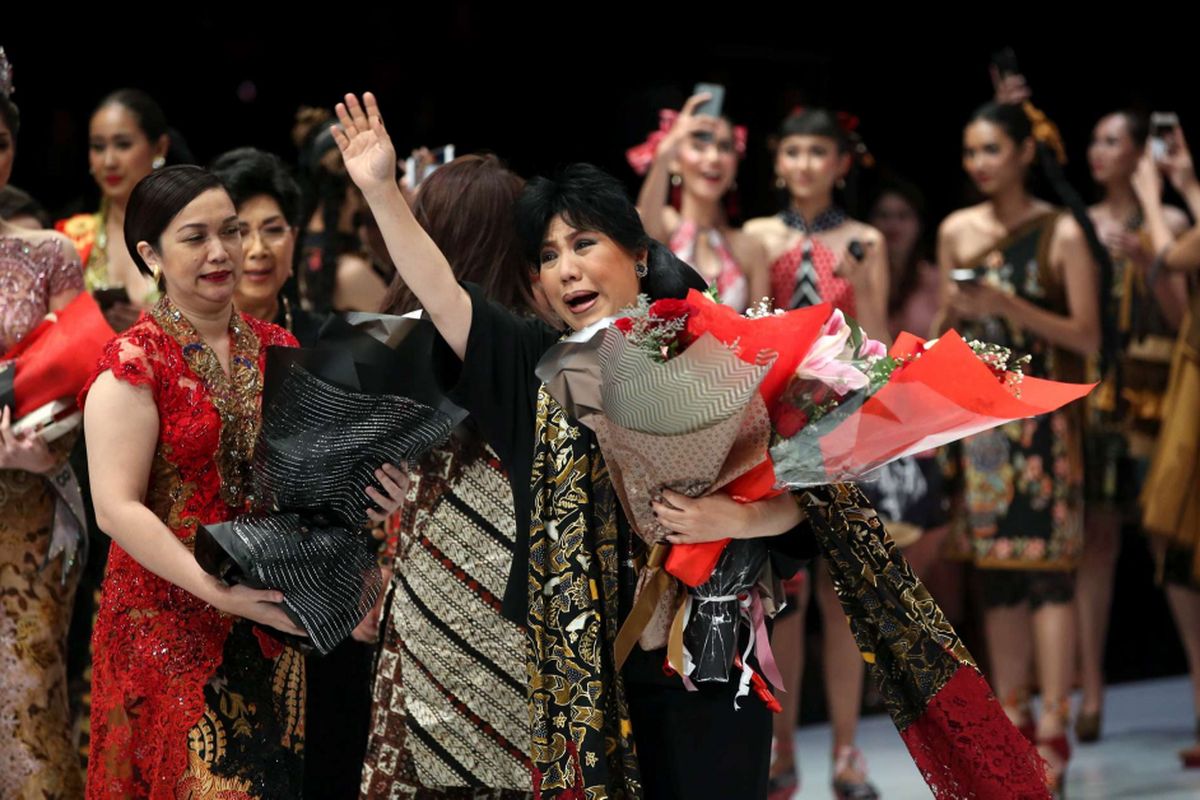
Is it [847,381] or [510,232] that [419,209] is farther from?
[847,381]

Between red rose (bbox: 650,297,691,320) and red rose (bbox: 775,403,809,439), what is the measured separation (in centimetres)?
20

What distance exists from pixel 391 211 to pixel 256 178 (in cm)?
129

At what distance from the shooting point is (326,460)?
284cm

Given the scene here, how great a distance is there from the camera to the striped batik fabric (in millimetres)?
3189

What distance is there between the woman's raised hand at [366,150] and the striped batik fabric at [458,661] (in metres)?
0.59

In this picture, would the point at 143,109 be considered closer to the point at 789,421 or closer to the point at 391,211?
the point at 391,211

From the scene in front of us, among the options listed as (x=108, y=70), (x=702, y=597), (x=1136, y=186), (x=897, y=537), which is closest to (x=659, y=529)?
(x=702, y=597)

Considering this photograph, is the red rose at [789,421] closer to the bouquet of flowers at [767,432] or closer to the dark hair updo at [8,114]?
the bouquet of flowers at [767,432]

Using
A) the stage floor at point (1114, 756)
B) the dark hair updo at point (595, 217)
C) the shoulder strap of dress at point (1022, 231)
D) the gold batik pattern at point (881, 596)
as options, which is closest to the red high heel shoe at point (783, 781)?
the stage floor at point (1114, 756)

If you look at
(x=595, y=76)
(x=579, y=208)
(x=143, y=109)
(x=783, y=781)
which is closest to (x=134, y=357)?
(x=579, y=208)

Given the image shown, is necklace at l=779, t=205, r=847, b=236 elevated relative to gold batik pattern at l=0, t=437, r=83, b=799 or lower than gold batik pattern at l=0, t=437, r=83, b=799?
elevated

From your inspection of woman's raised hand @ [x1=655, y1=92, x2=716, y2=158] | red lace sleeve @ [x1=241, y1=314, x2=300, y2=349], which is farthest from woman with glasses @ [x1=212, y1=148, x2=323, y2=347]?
woman's raised hand @ [x1=655, y1=92, x2=716, y2=158]

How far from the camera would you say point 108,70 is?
5.60 meters

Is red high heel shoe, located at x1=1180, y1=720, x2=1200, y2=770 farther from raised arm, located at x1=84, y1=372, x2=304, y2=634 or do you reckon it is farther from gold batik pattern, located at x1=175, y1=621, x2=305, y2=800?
raised arm, located at x1=84, y1=372, x2=304, y2=634
